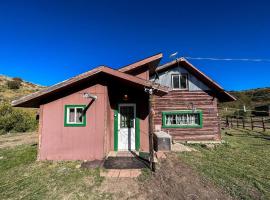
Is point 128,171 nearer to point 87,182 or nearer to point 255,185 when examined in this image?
point 87,182

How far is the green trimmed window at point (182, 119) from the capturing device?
1250 cm

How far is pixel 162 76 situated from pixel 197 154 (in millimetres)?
6210

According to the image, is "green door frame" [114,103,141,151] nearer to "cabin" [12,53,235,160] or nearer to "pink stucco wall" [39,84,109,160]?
"cabin" [12,53,235,160]

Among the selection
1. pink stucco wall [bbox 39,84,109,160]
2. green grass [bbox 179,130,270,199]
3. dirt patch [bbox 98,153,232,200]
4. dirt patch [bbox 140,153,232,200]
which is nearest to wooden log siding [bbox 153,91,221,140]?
green grass [bbox 179,130,270,199]

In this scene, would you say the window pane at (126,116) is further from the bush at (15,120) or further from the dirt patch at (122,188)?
the bush at (15,120)

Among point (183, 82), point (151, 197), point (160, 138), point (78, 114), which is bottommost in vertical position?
point (151, 197)

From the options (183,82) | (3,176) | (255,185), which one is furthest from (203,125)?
(3,176)

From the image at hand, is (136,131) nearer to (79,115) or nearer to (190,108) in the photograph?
(79,115)

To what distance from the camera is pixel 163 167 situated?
6.62 m

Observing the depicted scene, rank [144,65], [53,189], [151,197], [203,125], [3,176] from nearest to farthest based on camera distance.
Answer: [151,197], [53,189], [3,176], [144,65], [203,125]

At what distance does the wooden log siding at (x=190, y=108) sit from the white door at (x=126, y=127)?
4.17 m

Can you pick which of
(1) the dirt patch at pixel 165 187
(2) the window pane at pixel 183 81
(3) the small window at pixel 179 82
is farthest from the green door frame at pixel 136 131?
(2) the window pane at pixel 183 81

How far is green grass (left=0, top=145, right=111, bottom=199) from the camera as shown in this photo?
471 centimetres

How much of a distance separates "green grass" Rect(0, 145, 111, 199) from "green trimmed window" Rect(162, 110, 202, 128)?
7461 millimetres
